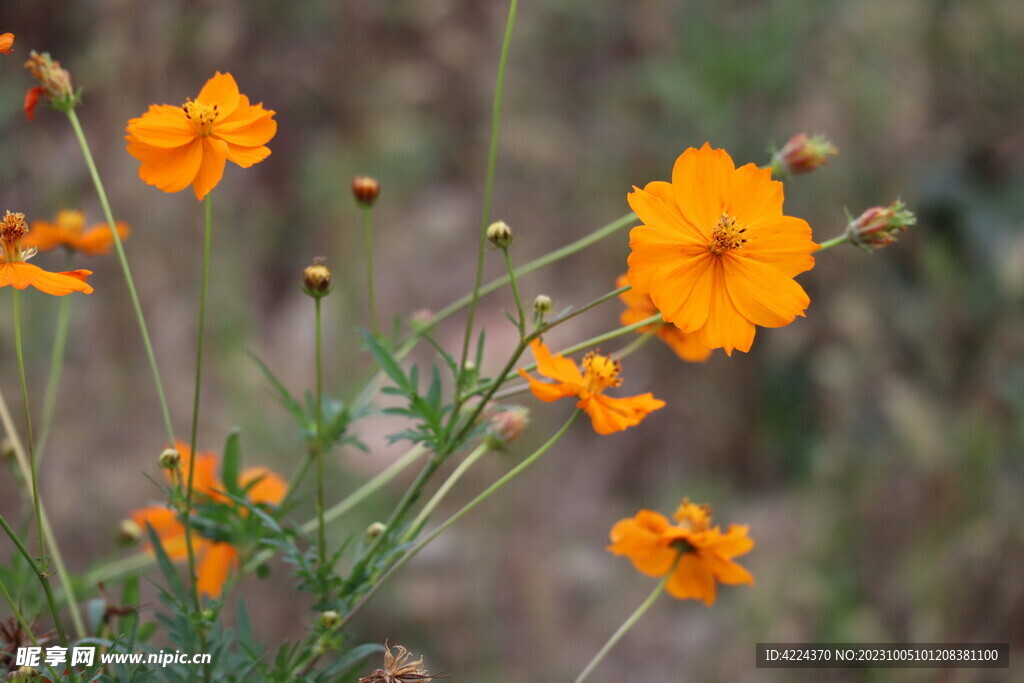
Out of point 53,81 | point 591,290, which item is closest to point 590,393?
point 53,81

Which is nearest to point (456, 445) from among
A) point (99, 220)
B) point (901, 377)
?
point (901, 377)

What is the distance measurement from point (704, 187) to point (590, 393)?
0.40 feet

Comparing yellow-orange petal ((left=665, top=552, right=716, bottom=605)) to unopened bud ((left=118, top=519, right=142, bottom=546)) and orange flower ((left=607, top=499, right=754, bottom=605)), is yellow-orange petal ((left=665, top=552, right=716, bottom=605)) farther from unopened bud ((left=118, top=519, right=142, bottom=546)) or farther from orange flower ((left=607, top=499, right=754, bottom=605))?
unopened bud ((left=118, top=519, right=142, bottom=546))

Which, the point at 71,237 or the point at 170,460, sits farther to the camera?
the point at 71,237

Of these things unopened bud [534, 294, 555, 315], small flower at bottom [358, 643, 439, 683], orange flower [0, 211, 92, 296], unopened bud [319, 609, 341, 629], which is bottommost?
small flower at bottom [358, 643, 439, 683]

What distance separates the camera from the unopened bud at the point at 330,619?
1.59 feet

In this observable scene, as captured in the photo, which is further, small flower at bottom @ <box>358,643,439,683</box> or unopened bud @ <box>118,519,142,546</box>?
unopened bud @ <box>118,519,142,546</box>

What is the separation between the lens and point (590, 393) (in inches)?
19.3

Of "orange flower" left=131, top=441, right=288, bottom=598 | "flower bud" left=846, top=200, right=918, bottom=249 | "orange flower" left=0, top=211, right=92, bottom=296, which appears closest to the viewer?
"orange flower" left=0, top=211, right=92, bottom=296

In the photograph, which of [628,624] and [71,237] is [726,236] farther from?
[71,237]

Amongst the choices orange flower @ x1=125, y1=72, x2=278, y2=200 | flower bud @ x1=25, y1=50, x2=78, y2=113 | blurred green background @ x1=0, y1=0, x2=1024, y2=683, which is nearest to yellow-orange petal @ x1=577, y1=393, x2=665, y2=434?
orange flower @ x1=125, y1=72, x2=278, y2=200

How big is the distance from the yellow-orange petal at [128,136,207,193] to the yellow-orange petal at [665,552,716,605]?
1.20ft

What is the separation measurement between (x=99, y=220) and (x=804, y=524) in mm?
1363

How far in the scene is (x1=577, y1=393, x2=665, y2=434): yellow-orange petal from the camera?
459 mm
